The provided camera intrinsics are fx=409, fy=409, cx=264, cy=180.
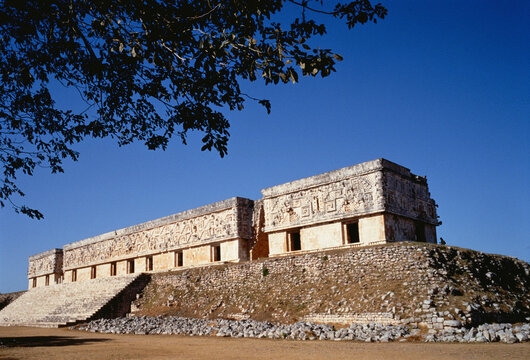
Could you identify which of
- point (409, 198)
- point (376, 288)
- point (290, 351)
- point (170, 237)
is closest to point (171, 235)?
point (170, 237)

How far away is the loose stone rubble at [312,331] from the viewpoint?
837 cm

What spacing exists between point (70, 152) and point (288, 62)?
19.5 ft

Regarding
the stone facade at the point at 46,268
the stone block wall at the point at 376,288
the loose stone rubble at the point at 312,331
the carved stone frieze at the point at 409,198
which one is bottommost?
the loose stone rubble at the point at 312,331

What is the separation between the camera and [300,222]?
52.4ft

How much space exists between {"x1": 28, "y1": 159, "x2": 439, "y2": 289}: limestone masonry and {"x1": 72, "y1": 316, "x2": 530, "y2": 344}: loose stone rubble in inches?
181

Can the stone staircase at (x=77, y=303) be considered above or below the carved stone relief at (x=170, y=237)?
below

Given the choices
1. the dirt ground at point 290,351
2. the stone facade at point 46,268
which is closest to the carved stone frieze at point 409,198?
the dirt ground at point 290,351

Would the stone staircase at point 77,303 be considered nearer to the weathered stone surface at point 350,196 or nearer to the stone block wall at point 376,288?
the stone block wall at point 376,288

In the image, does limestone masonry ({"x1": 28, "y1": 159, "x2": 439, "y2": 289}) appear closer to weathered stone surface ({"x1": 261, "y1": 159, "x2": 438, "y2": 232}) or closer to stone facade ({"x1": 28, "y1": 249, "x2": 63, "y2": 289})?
weathered stone surface ({"x1": 261, "y1": 159, "x2": 438, "y2": 232})

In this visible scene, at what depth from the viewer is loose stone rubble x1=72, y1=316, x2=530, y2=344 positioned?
8367mm

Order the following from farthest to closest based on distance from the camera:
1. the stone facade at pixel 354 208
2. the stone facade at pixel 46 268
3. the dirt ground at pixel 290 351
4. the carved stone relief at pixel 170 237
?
the stone facade at pixel 46 268 < the carved stone relief at pixel 170 237 < the stone facade at pixel 354 208 < the dirt ground at pixel 290 351

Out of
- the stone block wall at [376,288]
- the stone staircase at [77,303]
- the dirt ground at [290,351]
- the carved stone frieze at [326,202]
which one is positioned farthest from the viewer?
the stone staircase at [77,303]

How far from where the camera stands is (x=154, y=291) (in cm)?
1847

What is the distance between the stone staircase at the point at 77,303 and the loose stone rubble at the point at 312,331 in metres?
2.87
